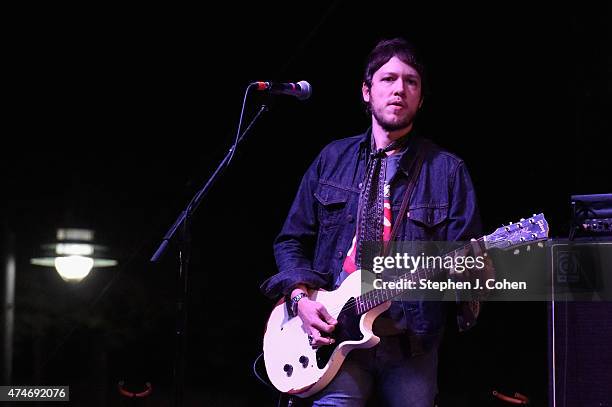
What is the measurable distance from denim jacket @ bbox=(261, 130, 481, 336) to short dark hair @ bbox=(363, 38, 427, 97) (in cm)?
22

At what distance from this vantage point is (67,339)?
14.7ft

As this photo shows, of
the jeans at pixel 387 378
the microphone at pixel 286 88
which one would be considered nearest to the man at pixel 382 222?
the jeans at pixel 387 378

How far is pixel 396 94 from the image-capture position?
2586 millimetres

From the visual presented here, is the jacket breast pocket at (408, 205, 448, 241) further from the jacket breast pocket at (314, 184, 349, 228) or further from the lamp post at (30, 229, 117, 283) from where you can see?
the lamp post at (30, 229, 117, 283)

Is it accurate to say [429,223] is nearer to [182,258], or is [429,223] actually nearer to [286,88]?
[286,88]

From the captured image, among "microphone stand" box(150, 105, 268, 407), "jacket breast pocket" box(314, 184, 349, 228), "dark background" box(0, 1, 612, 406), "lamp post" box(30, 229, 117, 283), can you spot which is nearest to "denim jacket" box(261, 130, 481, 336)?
"jacket breast pocket" box(314, 184, 349, 228)

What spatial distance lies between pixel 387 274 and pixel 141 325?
2432mm

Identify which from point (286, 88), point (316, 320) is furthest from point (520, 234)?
point (286, 88)

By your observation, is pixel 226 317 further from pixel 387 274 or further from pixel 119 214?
pixel 387 274

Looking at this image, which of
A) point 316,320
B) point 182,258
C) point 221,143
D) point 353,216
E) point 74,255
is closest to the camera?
point 316,320

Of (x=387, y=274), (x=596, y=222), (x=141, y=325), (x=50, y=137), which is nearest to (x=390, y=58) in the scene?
(x=387, y=274)

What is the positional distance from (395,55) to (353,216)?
0.56m

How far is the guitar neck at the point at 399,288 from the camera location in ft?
7.72

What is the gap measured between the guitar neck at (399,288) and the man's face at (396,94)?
19.8 inches
